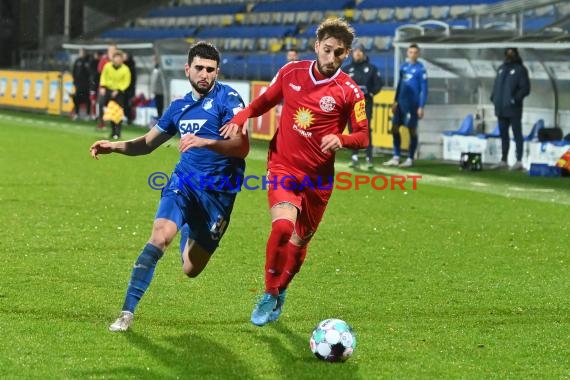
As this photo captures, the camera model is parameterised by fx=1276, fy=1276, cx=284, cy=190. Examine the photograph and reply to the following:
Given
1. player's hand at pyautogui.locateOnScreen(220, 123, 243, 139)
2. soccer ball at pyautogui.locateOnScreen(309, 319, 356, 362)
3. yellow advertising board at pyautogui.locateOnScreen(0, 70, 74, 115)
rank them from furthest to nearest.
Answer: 1. yellow advertising board at pyautogui.locateOnScreen(0, 70, 74, 115)
2. player's hand at pyautogui.locateOnScreen(220, 123, 243, 139)
3. soccer ball at pyautogui.locateOnScreen(309, 319, 356, 362)

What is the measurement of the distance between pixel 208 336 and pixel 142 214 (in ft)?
22.4

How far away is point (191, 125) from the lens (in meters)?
8.30

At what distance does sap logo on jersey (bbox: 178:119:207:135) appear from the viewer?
27.2ft

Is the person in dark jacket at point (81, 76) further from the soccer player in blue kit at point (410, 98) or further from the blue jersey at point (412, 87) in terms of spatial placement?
the blue jersey at point (412, 87)

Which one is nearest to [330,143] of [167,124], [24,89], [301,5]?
[167,124]

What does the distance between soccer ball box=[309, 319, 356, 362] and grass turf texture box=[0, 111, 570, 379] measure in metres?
0.07

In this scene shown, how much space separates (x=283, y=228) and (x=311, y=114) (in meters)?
0.81

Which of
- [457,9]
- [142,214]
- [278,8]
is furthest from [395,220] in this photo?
[278,8]

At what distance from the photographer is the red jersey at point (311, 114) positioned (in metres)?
8.33

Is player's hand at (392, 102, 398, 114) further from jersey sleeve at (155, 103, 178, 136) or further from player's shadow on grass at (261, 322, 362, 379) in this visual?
player's shadow on grass at (261, 322, 362, 379)

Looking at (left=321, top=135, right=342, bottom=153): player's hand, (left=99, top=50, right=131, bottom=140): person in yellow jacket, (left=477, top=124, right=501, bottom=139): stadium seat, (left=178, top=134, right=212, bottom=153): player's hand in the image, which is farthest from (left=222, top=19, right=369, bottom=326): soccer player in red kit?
(left=99, top=50, right=131, bottom=140): person in yellow jacket

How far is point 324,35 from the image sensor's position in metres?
8.20

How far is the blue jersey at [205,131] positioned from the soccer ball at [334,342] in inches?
58.1

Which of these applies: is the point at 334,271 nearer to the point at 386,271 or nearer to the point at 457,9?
the point at 386,271
